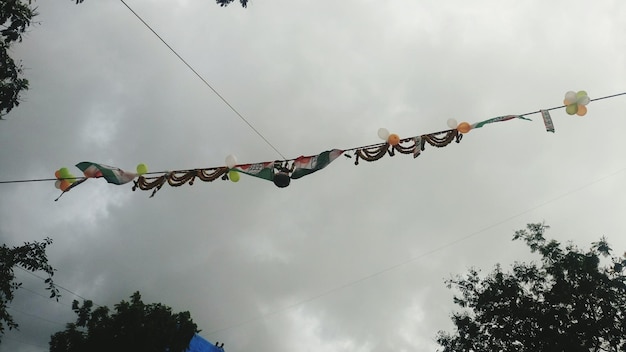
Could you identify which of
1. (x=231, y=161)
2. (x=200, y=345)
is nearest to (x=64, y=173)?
(x=231, y=161)

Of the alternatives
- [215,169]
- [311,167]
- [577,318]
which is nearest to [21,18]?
[215,169]

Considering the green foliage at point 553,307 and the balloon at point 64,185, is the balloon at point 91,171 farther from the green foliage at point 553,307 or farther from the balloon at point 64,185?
the green foliage at point 553,307

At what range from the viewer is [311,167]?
5.05 meters

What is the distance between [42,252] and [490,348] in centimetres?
1903

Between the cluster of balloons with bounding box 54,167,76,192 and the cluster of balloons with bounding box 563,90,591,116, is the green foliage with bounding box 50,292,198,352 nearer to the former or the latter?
the cluster of balloons with bounding box 54,167,76,192

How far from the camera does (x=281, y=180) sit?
16.3 ft

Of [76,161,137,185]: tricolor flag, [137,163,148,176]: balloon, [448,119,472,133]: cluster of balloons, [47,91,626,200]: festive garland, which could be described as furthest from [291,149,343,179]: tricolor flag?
[76,161,137,185]: tricolor flag

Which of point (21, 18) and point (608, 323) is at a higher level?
point (21, 18)

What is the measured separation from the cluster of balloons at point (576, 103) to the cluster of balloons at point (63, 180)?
7664 millimetres

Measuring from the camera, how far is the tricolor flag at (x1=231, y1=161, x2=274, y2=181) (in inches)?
201

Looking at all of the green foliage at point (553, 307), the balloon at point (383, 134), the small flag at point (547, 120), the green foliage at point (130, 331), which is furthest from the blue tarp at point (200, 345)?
the small flag at point (547, 120)

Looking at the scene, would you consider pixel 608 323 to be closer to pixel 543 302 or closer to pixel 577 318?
pixel 577 318

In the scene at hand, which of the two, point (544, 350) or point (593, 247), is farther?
point (593, 247)

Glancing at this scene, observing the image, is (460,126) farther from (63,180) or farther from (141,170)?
(63,180)
